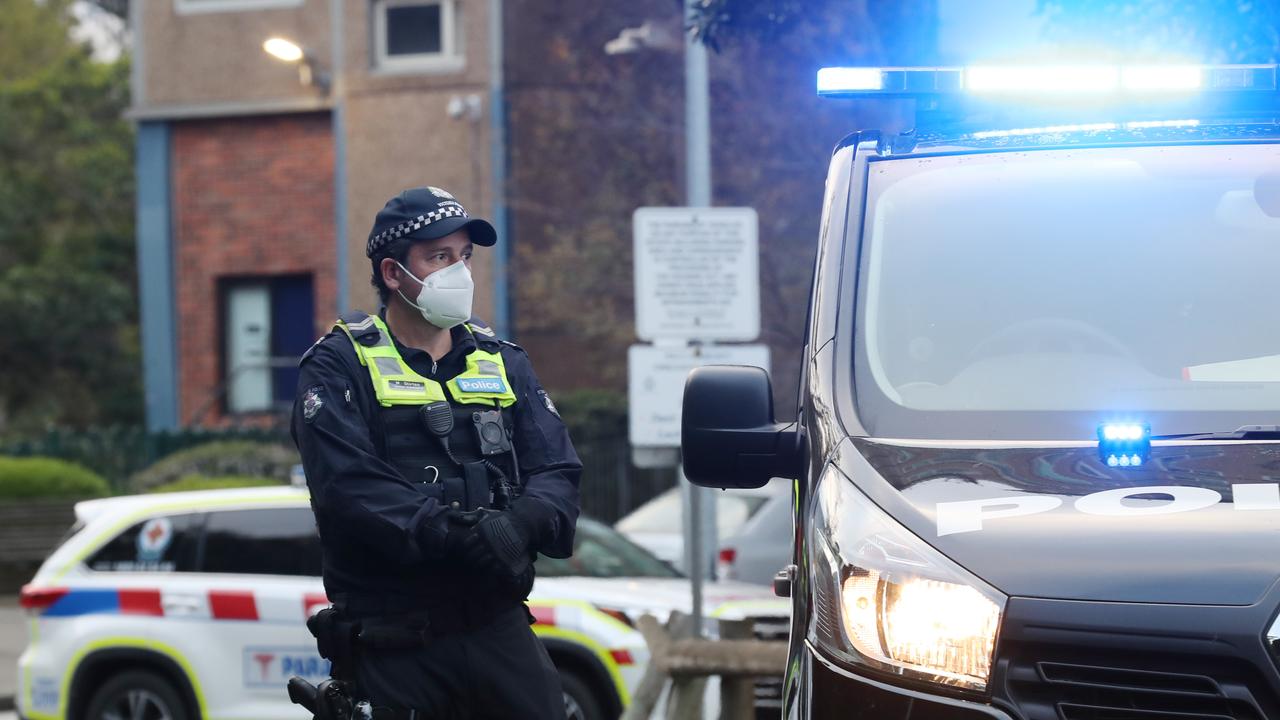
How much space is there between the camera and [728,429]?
3695 millimetres

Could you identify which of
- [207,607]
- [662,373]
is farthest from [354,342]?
[662,373]

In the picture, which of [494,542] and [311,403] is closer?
[494,542]

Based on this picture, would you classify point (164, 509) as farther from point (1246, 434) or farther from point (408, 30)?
point (408, 30)

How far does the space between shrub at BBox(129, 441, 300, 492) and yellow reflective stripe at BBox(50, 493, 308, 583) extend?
9.28 m

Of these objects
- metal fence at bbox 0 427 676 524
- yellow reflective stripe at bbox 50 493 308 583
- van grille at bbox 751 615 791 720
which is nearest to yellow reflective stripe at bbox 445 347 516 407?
van grille at bbox 751 615 791 720

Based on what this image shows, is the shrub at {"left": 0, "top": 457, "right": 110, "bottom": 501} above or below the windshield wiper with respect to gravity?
below

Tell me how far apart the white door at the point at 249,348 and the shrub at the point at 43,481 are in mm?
5789

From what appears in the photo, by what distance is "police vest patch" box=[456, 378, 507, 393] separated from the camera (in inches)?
163

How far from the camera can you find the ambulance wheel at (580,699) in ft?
27.2

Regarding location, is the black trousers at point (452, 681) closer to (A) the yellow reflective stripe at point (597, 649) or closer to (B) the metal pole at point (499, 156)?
(A) the yellow reflective stripe at point (597, 649)

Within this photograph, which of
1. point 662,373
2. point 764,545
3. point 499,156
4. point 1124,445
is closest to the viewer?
point 1124,445

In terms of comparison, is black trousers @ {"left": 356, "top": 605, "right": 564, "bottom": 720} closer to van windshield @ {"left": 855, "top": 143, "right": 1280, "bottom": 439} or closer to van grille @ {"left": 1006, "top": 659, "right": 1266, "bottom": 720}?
van windshield @ {"left": 855, "top": 143, "right": 1280, "bottom": 439}

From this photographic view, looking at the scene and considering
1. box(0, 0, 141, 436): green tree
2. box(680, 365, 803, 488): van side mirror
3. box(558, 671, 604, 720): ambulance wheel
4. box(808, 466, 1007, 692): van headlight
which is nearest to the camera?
box(808, 466, 1007, 692): van headlight

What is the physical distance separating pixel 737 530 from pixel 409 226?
28.0ft
